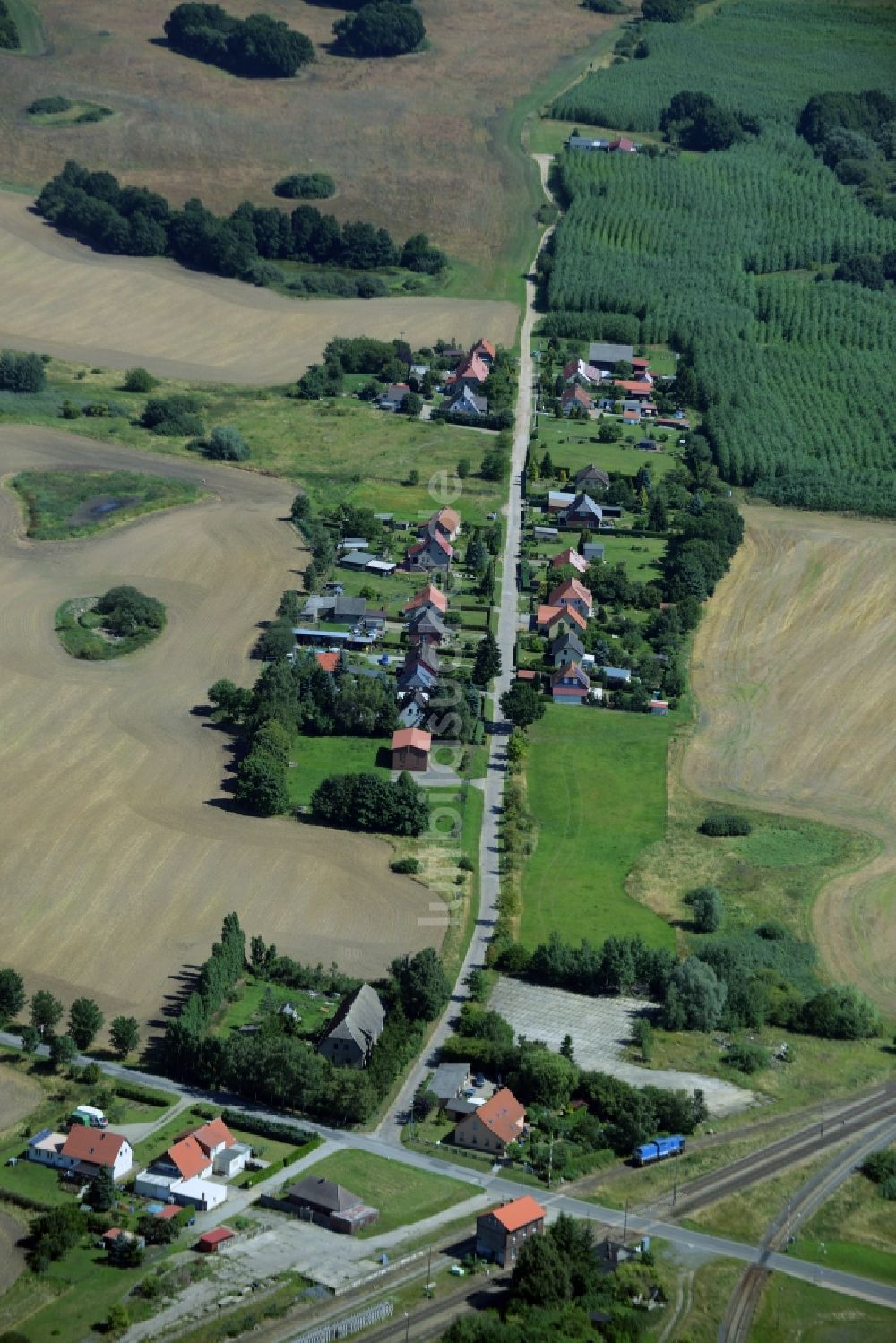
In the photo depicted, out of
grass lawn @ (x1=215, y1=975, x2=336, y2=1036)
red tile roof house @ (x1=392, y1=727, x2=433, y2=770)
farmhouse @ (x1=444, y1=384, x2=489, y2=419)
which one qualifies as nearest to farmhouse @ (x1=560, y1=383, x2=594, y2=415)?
farmhouse @ (x1=444, y1=384, x2=489, y2=419)

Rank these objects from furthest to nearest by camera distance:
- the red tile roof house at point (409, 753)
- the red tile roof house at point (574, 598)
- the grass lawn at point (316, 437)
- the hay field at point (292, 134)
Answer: the hay field at point (292, 134), the grass lawn at point (316, 437), the red tile roof house at point (574, 598), the red tile roof house at point (409, 753)

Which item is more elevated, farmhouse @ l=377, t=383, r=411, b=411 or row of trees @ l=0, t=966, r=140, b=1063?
row of trees @ l=0, t=966, r=140, b=1063

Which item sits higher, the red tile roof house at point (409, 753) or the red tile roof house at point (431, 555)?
the red tile roof house at point (409, 753)

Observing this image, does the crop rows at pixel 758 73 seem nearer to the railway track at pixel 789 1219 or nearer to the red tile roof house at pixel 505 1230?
the railway track at pixel 789 1219

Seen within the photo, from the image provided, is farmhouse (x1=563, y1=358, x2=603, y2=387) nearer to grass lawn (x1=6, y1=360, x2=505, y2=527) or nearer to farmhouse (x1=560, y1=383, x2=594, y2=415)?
farmhouse (x1=560, y1=383, x2=594, y2=415)

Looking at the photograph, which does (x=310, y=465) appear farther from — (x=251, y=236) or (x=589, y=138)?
(x=589, y=138)

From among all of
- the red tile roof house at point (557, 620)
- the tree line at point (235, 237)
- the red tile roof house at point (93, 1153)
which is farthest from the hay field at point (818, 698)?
the tree line at point (235, 237)

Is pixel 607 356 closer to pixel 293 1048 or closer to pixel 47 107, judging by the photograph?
pixel 47 107

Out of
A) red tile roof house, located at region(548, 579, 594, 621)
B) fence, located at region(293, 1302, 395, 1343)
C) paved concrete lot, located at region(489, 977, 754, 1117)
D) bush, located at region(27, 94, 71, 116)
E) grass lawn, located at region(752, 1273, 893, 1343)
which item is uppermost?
fence, located at region(293, 1302, 395, 1343)
